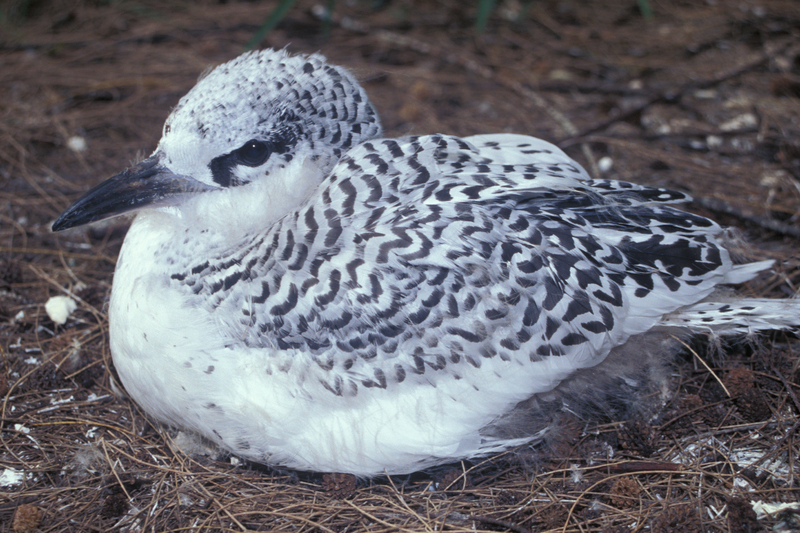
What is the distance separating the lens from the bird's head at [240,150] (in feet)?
7.31

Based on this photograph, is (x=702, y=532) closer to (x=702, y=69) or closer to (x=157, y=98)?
(x=702, y=69)

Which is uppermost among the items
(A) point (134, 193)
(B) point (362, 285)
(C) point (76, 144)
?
(A) point (134, 193)

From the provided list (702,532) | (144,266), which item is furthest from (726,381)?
(144,266)

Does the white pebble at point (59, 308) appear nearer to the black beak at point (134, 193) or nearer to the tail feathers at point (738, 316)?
the black beak at point (134, 193)

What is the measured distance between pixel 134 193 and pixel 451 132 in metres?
2.45

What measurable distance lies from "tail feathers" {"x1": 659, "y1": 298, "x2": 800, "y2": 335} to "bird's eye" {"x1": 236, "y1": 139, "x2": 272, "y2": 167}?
171 cm

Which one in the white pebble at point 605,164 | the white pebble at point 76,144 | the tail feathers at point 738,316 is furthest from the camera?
the white pebble at point 76,144

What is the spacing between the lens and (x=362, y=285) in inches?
82.4

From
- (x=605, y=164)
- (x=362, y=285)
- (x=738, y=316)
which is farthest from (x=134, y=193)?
(x=605, y=164)

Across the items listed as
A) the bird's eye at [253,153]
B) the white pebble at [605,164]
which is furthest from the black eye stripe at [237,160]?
the white pebble at [605,164]

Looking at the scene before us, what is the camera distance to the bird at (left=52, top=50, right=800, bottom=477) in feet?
7.00

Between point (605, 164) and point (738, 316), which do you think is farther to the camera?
point (605, 164)

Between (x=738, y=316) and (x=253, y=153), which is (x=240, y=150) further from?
(x=738, y=316)

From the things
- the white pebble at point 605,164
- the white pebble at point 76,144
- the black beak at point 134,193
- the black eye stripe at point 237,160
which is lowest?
the white pebble at point 76,144
